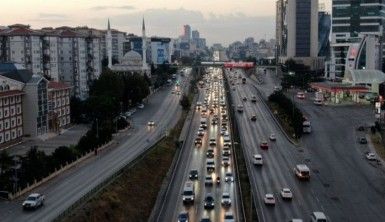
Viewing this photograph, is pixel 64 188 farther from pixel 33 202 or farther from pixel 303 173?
pixel 303 173

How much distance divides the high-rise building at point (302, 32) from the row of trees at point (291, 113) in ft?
234

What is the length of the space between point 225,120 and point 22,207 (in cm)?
3576

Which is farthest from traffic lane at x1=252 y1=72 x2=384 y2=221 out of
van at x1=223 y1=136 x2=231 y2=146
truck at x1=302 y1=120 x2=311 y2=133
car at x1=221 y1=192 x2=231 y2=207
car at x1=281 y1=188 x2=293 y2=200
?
van at x1=223 y1=136 x2=231 y2=146

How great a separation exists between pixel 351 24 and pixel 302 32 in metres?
43.0

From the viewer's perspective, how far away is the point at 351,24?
3915 inches

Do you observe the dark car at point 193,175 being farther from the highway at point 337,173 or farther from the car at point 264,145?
the car at point 264,145

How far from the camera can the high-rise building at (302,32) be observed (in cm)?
13962

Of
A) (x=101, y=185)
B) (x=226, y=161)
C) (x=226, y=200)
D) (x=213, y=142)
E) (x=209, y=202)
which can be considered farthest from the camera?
(x=213, y=142)

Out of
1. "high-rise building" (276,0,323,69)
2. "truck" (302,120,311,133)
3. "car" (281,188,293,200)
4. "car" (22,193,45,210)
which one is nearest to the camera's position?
"car" (22,193,45,210)

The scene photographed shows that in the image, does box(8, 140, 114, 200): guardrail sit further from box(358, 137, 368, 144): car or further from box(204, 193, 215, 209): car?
box(358, 137, 368, 144): car

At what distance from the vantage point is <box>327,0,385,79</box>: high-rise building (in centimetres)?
9875

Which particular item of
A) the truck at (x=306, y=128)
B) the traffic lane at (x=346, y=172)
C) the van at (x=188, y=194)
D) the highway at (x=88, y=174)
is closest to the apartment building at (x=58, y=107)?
the highway at (x=88, y=174)

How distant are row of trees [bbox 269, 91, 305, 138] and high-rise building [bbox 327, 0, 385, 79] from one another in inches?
1202

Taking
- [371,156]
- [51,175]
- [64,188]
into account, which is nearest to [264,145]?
[371,156]
